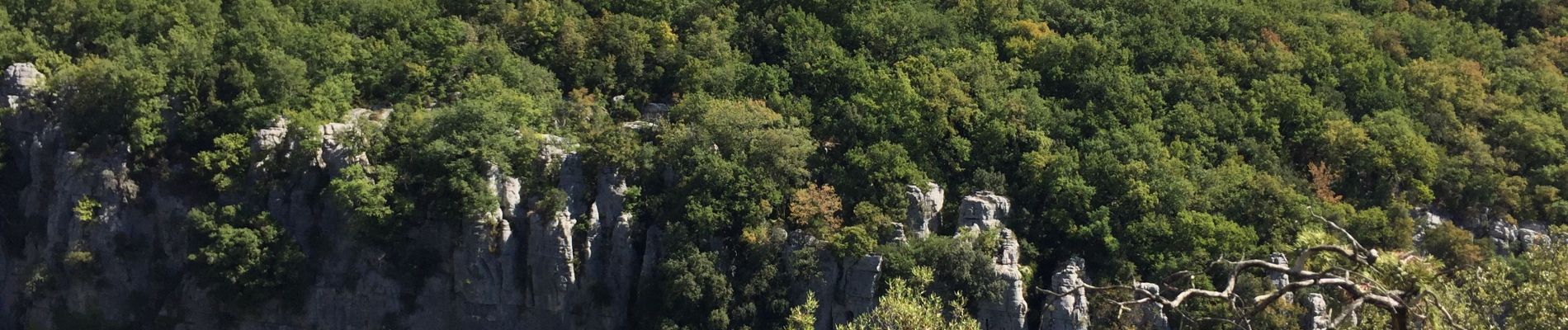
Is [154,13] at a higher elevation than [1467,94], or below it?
higher

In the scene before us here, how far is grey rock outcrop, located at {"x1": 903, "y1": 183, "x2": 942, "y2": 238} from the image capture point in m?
48.8

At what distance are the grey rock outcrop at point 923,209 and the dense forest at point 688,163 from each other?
0.40ft

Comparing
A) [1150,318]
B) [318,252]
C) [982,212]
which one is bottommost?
[1150,318]

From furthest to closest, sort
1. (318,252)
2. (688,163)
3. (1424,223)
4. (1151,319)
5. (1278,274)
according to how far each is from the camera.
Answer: (1424,223) → (318,252) → (688,163) → (1278,274) → (1151,319)

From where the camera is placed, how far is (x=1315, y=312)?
4556cm

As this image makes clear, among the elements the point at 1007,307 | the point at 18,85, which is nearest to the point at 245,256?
the point at 18,85

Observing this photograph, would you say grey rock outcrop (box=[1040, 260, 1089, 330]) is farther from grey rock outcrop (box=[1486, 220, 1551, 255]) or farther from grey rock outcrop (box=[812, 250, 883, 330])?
grey rock outcrop (box=[1486, 220, 1551, 255])

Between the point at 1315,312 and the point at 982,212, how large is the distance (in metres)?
11.0

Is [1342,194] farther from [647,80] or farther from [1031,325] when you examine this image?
[647,80]

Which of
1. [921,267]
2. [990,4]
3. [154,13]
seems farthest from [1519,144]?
[154,13]

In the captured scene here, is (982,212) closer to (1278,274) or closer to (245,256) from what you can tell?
(1278,274)

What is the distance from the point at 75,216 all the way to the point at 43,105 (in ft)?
15.6

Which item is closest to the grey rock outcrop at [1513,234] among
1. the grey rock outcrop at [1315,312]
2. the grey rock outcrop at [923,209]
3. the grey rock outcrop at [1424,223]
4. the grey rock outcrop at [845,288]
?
the grey rock outcrop at [1424,223]

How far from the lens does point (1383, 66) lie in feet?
191
